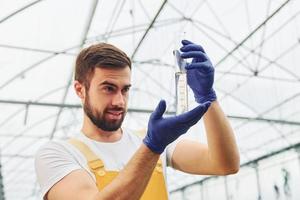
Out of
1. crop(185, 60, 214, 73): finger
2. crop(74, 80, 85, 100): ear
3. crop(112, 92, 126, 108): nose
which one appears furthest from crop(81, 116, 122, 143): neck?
crop(185, 60, 214, 73): finger

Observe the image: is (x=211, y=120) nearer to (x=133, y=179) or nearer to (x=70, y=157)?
(x=133, y=179)

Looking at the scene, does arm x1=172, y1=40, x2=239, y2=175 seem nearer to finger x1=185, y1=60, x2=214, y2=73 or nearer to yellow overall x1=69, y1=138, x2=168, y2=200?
finger x1=185, y1=60, x2=214, y2=73

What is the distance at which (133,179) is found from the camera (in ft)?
5.07

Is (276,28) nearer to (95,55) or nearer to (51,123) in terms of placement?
(51,123)

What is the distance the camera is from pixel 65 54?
28.7 feet

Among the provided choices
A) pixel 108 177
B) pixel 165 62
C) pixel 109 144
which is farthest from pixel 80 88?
pixel 165 62

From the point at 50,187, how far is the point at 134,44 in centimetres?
732

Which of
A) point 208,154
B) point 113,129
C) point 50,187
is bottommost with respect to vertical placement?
point 50,187

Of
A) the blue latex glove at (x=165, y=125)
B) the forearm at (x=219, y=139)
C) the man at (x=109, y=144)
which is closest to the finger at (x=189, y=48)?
the man at (x=109, y=144)

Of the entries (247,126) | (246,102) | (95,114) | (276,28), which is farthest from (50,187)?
(247,126)

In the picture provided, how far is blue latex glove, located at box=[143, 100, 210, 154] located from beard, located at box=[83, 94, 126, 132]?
371mm

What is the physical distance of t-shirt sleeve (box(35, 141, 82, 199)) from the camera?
1.78 meters

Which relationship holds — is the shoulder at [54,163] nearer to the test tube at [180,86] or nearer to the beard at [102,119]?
the beard at [102,119]

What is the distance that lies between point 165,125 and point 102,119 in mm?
472
